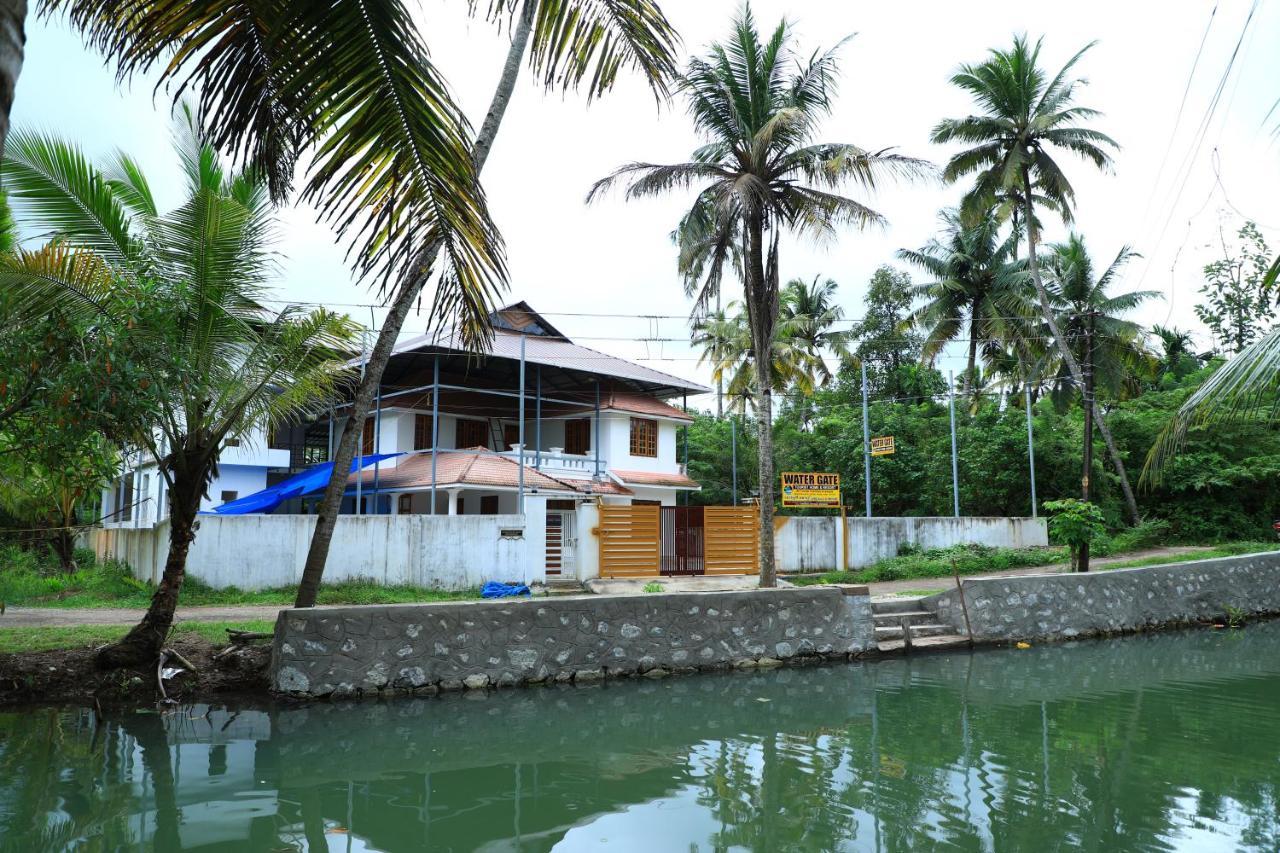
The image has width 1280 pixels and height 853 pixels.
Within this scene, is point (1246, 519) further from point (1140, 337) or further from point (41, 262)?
point (41, 262)

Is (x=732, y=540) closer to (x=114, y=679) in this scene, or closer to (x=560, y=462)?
(x=560, y=462)

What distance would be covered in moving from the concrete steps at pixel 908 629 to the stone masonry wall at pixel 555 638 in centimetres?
42

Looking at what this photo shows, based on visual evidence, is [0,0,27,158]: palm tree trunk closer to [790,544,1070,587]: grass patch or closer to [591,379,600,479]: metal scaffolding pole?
[790,544,1070,587]: grass patch

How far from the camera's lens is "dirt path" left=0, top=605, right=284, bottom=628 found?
1278cm

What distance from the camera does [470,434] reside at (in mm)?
26875

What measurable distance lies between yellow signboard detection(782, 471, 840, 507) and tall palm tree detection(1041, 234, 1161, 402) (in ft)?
36.8

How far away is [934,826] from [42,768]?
261 inches

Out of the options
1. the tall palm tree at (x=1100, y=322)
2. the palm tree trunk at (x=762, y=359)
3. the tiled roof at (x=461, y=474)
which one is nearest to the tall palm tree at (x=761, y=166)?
the palm tree trunk at (x=762, y=359)

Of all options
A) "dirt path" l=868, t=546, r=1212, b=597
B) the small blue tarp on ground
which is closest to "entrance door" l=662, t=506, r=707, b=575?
"dirt path" l=868, t=546, r=1212, b=597

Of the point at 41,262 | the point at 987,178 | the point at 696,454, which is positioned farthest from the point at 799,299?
the point at 41,262

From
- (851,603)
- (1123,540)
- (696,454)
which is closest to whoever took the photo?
(851,603)

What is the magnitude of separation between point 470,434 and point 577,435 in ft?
11.3

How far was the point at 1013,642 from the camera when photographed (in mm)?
13953

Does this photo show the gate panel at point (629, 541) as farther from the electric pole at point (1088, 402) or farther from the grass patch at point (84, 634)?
the electric pole at point (1088, 402)
